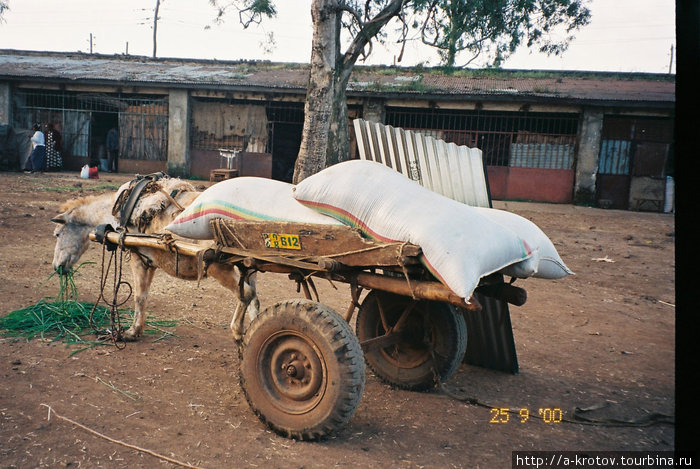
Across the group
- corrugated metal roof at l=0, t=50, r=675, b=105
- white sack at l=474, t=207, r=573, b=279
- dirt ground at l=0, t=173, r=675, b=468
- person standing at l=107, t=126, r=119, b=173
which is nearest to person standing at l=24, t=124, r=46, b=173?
corrugated metal roof at l=0, t=50, r=675, b=105

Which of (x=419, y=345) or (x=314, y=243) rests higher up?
(x=314, y=243)

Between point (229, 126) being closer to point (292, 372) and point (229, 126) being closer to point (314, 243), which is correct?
point (314, 243)

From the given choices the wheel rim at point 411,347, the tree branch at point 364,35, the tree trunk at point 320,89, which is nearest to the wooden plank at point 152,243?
the wheel rim at point 411,347

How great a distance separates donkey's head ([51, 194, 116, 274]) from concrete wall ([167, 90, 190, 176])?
44.9 feet

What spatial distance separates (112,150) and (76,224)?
53.2 feet

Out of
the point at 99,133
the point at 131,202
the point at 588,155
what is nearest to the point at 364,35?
the point at 588,155

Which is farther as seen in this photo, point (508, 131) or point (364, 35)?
point (508, 131)

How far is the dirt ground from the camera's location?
2785mm

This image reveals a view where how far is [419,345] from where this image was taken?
12.4 feet

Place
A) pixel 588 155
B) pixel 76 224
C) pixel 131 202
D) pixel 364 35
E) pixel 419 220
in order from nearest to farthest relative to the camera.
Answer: pixel 419 220
pixel 131 202
pixel 76 224
pixel 364 35
pixel 588 155

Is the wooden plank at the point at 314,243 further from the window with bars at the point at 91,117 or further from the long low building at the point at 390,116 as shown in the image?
the window with bars at the point at 91,117

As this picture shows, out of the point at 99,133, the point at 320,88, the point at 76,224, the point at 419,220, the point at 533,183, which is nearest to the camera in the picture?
the point at 419,220

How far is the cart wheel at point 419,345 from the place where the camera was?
3.64 meters
